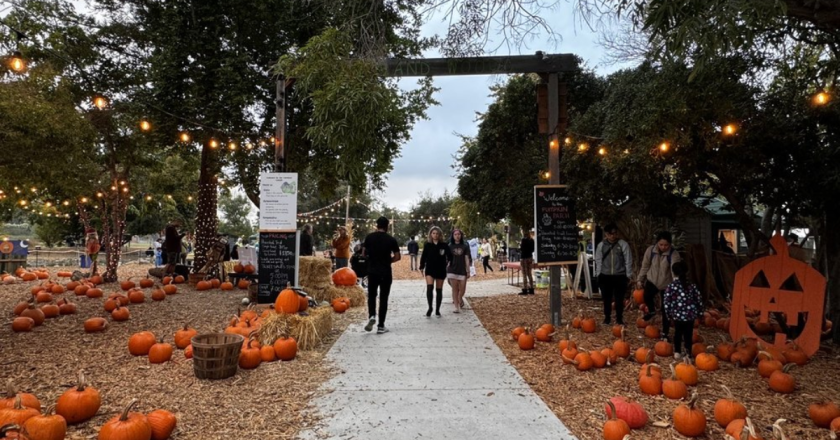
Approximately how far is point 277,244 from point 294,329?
2123mm

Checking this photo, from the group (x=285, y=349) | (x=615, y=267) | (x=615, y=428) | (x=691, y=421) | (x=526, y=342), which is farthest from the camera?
(x=615, y=267)

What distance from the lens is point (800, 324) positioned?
20.2ft

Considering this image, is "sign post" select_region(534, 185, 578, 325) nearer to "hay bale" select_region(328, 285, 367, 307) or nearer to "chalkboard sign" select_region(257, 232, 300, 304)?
"hay bale" select_region(328, 285, 367, 307)

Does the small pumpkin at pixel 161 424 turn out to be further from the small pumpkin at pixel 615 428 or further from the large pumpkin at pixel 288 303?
the small pumpkin at pixel 615 428

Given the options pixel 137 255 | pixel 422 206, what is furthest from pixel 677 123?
pixel 422 206

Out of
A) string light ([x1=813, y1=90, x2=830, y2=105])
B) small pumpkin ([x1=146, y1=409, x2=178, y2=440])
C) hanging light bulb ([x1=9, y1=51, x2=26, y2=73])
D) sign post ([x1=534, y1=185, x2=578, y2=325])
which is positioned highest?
hanging light bulb ([x1=9, y1=51, x2=26, y2=73])

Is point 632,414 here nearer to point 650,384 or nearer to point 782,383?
point 650,384

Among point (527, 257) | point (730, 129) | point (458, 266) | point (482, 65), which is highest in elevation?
point (482, 65)

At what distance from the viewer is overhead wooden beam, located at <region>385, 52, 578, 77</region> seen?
20.3 ft

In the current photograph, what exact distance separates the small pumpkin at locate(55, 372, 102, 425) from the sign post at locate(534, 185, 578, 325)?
5550mm

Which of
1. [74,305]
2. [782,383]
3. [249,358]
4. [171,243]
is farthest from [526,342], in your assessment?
[171,243]

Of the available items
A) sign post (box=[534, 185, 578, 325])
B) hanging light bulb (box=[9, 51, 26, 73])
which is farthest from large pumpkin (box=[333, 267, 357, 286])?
hanging light bulb (box=[9, 51, 26, 73])

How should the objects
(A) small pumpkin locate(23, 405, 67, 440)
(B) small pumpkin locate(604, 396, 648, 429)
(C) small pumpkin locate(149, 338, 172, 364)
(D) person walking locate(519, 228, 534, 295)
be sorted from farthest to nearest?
(D) person walking locate(519, 228, 534, 295), (C) small pumpkin locate(149, 338, 172, 364), (B) small pumpkin locate(604, 396, 648, 429), (A) small pumpkin locate(23, 405, 67, 440)

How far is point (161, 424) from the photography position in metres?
2.94
